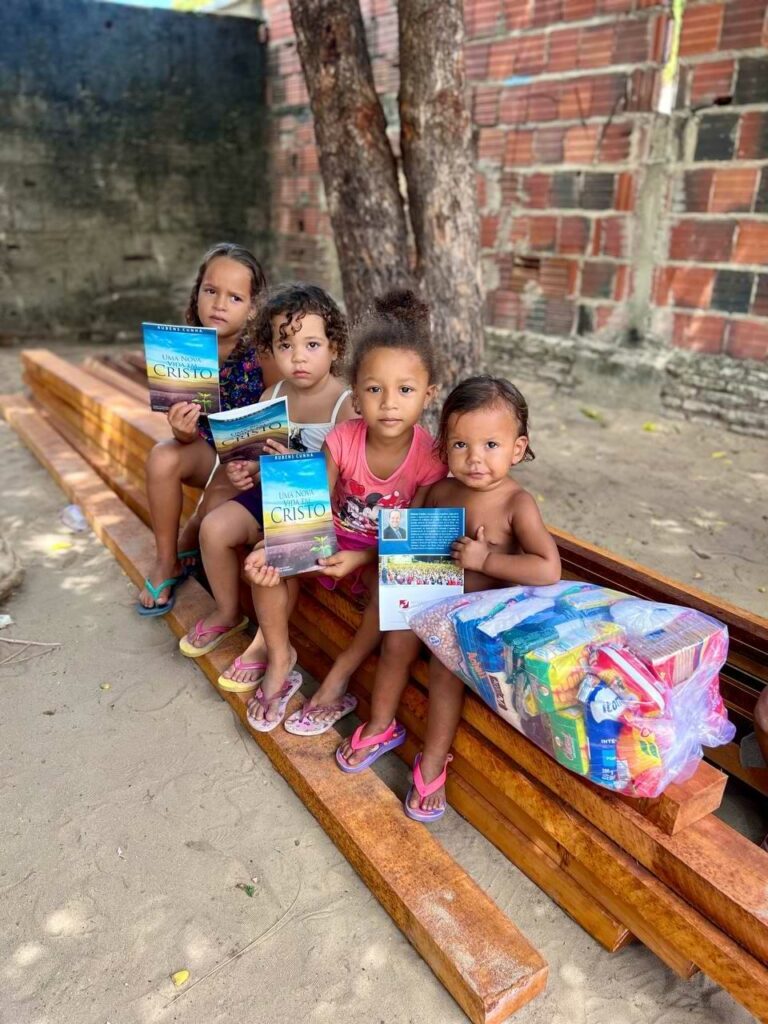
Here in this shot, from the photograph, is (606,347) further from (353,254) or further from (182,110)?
(182,110)

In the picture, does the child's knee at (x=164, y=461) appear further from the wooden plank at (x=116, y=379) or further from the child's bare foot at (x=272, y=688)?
the wooden plank at (x=116, y=379)

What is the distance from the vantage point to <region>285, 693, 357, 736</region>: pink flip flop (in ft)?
7.88

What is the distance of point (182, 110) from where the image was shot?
9875mm

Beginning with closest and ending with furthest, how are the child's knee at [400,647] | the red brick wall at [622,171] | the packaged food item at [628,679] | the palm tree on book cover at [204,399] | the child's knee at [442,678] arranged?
the packaged food item at [628,679], the child's knee at [442,678], the child's knee at [400,647], the palm tree on book cover at [204,399], the red brick wall at [622,171]

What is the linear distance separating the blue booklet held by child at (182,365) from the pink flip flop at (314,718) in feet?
3.73

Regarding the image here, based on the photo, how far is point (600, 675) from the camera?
166cm

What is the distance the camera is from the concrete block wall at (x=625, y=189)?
5.42 m

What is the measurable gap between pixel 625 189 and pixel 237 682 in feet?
17.3

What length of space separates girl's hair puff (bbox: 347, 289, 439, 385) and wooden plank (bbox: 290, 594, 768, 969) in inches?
44.5

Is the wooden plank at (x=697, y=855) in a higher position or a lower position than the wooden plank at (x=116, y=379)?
lower

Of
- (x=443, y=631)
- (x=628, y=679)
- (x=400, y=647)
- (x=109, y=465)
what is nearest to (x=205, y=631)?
(x=400, y=647)

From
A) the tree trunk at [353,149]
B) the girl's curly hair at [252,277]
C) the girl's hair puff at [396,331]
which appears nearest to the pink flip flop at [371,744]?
the girl's hair puff at [396,331]

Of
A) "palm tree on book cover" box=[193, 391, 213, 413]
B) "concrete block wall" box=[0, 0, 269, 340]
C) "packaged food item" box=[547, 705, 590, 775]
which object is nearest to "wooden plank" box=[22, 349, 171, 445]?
"palm tree on book cover" box=[193, 391, 213, 413]

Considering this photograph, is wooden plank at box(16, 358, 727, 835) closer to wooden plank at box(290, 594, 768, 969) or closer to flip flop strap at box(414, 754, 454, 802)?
wooden plank at box(290, 594, 768, 969)
